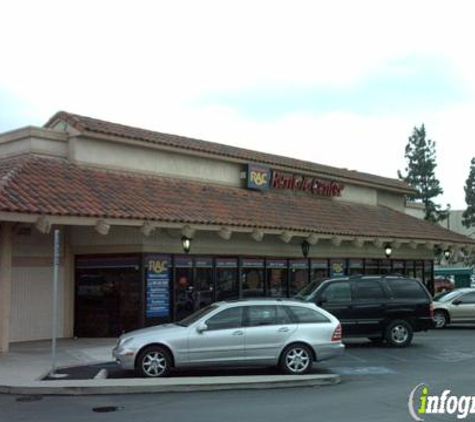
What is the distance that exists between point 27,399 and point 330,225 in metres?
15.3

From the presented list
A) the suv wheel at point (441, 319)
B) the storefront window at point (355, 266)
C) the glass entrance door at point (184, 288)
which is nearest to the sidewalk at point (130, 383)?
the glass entrance door at point (184, 288)

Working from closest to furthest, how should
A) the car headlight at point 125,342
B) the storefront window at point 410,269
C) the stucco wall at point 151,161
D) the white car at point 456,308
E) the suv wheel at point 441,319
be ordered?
the car headlight at point 125,342
the stucco wall at point 151,161
the white car at point 456,308
the suv wheel at point 441,319
the storefront window at point 410,269

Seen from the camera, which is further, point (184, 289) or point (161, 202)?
point (184, 289)

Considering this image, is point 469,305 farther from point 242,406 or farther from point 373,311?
point 242,406

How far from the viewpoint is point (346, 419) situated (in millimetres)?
8875

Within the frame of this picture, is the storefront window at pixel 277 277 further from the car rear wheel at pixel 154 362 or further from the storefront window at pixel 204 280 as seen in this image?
the car rear wheel at pixel 154 362

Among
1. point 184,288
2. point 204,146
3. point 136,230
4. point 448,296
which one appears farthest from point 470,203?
point 136,230

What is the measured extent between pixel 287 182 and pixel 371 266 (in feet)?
16.5

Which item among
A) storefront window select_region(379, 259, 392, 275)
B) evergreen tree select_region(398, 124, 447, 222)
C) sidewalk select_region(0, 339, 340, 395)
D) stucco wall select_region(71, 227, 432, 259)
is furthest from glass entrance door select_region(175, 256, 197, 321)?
evergreen tree select_region(398, 124, 447, 222)

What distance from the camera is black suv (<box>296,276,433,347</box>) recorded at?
17.4 metres

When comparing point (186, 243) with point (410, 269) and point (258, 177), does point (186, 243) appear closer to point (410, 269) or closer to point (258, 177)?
point (258, 177)

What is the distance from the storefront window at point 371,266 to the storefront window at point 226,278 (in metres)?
7.37

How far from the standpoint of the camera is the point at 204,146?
2359 cm

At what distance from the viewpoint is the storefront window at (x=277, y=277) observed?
912 inches
